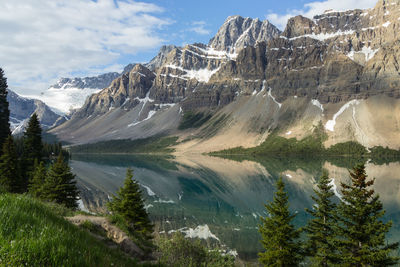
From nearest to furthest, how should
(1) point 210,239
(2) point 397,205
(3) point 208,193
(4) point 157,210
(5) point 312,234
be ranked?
1. (5) point 312,234
2. (1) point 210,239
3. (4) point 157,210
4. (2) point 397,205
5. (3) point 208,193

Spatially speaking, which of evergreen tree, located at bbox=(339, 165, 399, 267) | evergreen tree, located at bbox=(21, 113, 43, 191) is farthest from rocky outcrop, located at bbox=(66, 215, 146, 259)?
evergreen tree, located at bbox=(21, 113, 43, 191)

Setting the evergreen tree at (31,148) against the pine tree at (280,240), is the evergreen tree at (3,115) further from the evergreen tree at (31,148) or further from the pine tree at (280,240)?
the pine tree at (280,240)

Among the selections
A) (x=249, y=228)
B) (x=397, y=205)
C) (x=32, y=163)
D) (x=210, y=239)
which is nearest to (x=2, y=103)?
(x=32, y=163)

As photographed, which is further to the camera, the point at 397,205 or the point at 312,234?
the point at 397,205

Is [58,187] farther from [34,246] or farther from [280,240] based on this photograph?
[34,246]

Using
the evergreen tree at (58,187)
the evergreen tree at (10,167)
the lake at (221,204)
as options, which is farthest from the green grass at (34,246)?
the evergreen tree at (10,167)

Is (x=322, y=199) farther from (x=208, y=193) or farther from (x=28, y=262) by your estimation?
(x=208, y=193)

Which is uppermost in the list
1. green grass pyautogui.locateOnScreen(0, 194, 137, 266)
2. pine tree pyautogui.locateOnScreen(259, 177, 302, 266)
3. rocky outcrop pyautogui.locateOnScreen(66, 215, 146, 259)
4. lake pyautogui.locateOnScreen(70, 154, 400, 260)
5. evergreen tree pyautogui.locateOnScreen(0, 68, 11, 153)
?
evergreen tree pyautogui.locateOnScreen(0, 68, 11, 153)

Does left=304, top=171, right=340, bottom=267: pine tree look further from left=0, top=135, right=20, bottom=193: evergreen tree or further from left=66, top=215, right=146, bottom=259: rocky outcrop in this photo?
left=0, top=135, right=20, bottom=193: evergreen tree

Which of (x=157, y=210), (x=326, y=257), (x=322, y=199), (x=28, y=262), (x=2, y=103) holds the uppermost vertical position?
(x=2, y=103)

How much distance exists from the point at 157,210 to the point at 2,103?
4641cm

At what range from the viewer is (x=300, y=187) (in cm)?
9925

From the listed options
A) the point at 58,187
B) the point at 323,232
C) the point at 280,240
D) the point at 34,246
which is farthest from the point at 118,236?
the point at 58,187

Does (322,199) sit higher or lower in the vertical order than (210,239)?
higher
